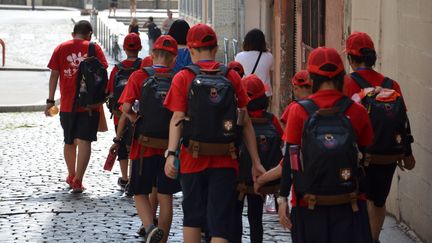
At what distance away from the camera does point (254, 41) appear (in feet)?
39.7

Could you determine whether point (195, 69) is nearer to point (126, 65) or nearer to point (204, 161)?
point (204, 161)

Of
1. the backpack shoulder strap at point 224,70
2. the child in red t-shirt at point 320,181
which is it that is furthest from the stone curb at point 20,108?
the child in red t-shirt at point 320,181

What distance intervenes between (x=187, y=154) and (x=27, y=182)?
5.95 m

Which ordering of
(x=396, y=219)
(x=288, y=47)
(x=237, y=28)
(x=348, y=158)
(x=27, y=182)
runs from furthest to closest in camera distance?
(x=237, y=28)
(x=288, y=47)
(x=27, y=182)
(x=396, y=219)
(x=348, y=158)

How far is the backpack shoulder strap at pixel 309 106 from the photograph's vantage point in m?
6.70

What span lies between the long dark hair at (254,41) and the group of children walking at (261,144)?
6.07 ft

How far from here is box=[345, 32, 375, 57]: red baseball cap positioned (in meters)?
8.27

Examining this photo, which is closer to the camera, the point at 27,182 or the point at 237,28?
→ the point at 27,182

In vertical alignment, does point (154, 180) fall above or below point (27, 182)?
above

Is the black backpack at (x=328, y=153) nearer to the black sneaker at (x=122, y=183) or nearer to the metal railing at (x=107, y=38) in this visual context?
the black sneaker at (x=122, y=183)

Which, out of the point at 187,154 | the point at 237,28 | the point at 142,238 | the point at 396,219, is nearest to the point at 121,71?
the point at 142,238

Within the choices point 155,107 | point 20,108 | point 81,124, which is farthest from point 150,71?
point 20,108

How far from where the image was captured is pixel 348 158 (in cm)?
661

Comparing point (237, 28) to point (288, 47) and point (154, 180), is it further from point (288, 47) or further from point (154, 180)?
point (154, 180)
